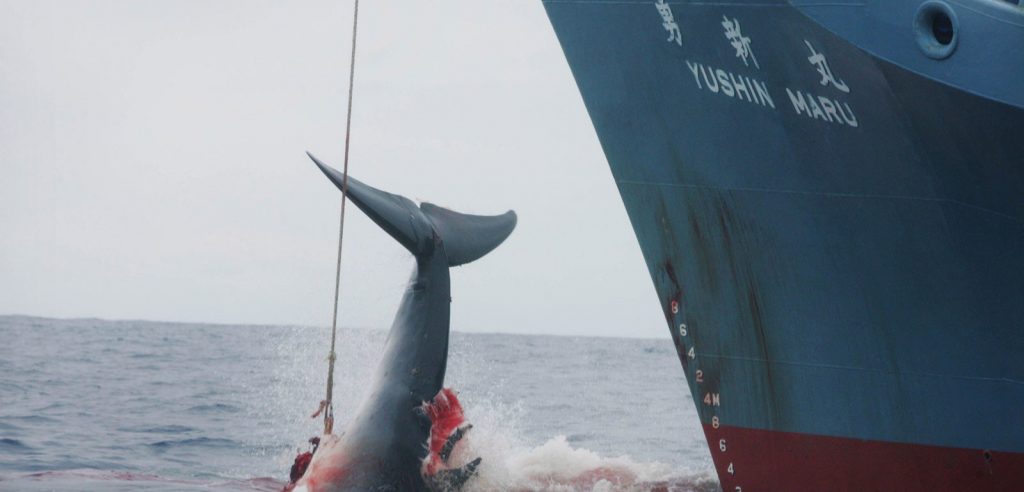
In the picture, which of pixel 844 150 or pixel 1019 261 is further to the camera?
pixel 844 150

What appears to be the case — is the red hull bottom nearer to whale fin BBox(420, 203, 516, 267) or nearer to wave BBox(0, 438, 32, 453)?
whale fin BBox(420, 203, 516, 267)

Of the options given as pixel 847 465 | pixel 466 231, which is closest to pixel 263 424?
pixel 466 231

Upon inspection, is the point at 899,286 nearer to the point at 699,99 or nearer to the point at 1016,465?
the point at 1016,465

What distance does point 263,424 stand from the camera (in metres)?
23.8

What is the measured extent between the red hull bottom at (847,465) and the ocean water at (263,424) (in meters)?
2.18

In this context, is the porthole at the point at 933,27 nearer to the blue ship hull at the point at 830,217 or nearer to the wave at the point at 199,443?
the blue ship hull at the point at 830,217

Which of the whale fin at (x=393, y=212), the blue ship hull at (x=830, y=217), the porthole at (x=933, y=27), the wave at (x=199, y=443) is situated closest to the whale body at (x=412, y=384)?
the whale fin at (x=393, y=212)

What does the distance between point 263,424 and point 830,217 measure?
680 inches

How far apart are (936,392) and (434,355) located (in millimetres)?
3911

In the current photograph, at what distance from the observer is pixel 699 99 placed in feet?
29.9

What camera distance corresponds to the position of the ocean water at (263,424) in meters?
13.0

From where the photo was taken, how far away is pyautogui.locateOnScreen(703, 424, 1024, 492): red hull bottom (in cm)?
803

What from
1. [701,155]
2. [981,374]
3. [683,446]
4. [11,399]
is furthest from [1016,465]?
[11,399]

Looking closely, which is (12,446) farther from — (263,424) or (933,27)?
(933,27)
